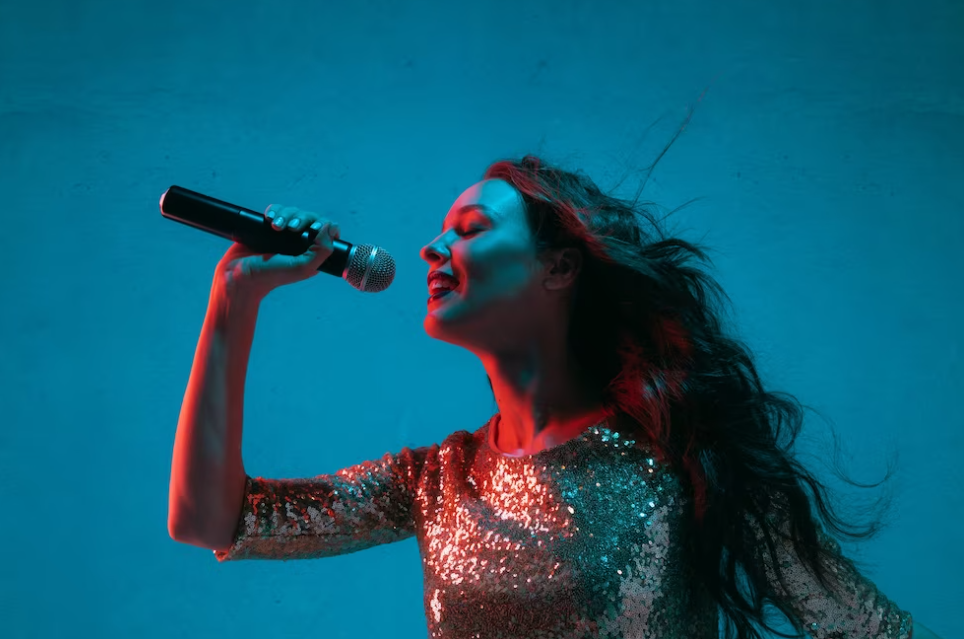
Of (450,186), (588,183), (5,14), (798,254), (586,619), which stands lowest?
(586,619)

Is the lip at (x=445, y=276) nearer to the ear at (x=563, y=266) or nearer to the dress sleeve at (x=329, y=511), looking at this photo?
the ear at (x=563, y=266)

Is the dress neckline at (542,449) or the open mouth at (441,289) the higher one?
the open mouth at (441,289)

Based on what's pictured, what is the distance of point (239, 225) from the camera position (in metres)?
1.14

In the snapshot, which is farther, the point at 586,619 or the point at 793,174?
the point at 793,174

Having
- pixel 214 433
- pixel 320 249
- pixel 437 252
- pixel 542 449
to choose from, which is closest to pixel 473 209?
pixel 437 252

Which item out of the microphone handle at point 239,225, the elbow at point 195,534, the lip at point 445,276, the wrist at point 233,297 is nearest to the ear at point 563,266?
the lip at point 445,276

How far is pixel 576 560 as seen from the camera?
3.50ft

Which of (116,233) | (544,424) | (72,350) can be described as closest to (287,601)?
(72,350)

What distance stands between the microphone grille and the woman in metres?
0.05

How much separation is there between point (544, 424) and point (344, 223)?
895 mm

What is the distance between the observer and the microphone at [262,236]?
1118mm

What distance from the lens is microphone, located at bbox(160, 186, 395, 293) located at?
112 centimetres

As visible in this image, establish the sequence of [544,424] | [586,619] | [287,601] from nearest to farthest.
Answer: [586,619], [544,424], [287,601]

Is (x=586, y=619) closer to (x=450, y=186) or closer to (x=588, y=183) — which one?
(x=588, y=183)
